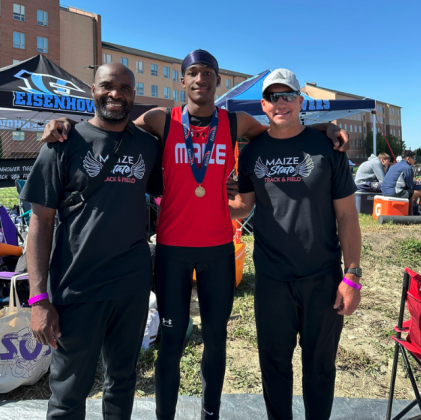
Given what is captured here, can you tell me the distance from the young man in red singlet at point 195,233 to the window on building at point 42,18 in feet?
160

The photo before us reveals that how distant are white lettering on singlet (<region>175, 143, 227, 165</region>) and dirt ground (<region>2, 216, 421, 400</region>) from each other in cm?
206

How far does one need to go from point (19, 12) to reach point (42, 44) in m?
3.86

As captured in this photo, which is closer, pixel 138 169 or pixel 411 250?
pixel 138 169

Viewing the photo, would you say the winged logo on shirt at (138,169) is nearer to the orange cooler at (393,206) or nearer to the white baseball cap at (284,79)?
the white baseball cap at (284,79)

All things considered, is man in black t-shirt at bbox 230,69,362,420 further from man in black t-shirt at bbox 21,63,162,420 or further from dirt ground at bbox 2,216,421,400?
dirt ground at bbox 2,216,421,400

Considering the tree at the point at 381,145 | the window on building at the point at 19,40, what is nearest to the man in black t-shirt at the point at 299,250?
the window on building at the point at 19,40

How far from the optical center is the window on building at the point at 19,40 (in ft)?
134

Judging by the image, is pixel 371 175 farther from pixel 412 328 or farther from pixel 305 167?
pixel 305 167

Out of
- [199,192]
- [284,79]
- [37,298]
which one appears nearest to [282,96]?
[284,79]

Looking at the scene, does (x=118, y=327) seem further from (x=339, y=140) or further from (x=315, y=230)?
(x=339, y=140)

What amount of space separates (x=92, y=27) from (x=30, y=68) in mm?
42314

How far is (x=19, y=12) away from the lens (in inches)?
1617

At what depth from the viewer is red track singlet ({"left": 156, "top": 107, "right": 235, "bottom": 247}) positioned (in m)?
2.38

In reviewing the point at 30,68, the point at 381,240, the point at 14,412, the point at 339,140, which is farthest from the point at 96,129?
the point at 30,68
